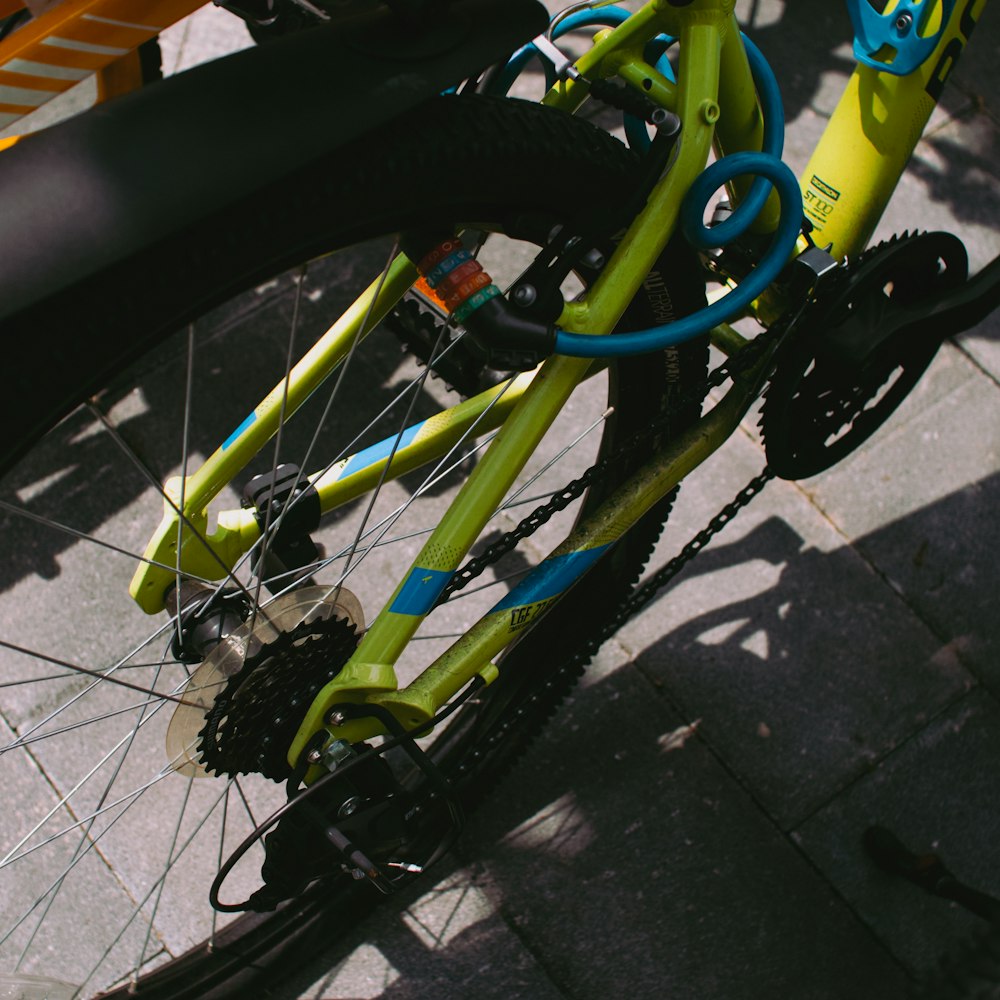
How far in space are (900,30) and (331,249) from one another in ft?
3.89

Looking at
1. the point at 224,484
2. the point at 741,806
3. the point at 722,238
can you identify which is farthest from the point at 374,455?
the point at 741,806

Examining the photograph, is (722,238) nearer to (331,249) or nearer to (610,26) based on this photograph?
(610,26)

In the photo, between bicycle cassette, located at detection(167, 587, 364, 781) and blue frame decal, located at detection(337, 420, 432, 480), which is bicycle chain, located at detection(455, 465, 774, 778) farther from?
blue frame decal, located at detection(337, 420, 432, 480)

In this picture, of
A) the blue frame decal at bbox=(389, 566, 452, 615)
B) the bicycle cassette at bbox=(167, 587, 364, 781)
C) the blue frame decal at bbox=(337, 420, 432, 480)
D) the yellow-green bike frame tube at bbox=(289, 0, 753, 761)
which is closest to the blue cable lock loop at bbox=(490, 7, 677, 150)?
the yellow-green bike frame tube at bbox=(289, 0, 753, 761)

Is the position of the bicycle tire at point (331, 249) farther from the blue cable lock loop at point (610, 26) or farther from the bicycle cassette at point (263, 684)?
the bicycle cassette at point (263, 684)

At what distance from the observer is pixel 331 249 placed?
1.40m

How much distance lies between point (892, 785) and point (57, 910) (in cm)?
173

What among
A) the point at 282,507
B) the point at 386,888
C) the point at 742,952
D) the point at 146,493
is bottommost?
the point at 742,952

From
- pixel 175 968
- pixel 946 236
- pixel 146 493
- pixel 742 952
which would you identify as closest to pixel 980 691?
pixel 742 952

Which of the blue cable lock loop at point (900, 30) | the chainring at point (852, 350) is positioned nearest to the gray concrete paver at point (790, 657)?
the chainring at point (852, 350)

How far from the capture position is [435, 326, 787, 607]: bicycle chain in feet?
6.14

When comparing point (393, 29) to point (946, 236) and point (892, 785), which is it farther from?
point (892, 785)

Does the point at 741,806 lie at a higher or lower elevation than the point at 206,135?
lower

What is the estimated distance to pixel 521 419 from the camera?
169 cm
